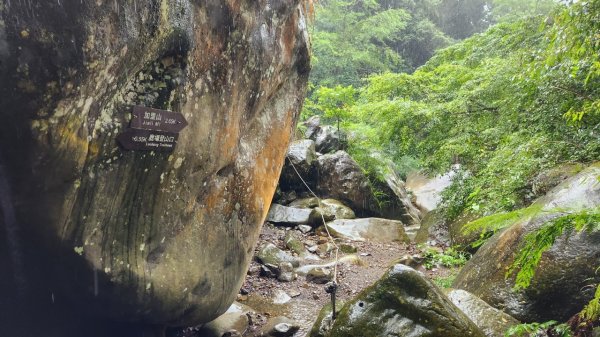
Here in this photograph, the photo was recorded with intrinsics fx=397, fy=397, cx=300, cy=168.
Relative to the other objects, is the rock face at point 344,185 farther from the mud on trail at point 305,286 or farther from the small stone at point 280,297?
the small stone at point 280,297

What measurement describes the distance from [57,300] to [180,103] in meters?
2.06

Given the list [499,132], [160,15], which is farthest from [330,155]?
[160,15]

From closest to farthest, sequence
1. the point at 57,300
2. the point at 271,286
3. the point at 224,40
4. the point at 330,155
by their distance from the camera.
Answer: the point at 57,300
the point at 224,40
the point at 271,286
the point at 330,155

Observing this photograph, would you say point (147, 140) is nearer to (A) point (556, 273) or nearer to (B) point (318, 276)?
(A) point (556, 273)

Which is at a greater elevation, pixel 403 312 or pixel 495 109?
pixel 495 109

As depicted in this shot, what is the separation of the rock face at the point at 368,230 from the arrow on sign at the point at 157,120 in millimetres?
7772

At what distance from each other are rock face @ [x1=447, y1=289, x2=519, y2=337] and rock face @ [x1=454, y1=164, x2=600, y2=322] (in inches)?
18.9

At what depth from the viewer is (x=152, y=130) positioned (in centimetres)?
341

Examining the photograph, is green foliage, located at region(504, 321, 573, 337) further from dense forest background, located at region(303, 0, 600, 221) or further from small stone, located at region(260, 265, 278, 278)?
small stone, located at region(260, 265, 278, 278)

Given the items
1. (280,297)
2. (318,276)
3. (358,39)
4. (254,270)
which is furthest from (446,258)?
(358,39)

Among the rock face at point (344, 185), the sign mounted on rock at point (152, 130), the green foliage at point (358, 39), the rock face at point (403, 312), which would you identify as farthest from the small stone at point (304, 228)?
the green foliage at point (358, 39)

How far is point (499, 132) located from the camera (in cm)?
746

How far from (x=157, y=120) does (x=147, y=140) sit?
19cm

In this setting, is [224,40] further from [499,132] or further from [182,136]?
[499,132]
